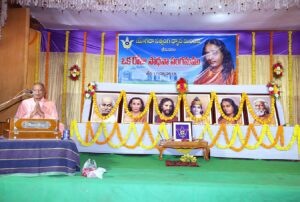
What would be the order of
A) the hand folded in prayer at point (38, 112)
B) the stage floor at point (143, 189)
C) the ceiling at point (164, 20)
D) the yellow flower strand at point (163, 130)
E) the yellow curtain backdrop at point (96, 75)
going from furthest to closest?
the yellow curtain backdrop at point (96, 75) < the ceiling at point (164, 20) < the yellow flower strand at point (163, 130) < the hand folded in prayer at point (38, 112) < the stage floor at point (143, 189)

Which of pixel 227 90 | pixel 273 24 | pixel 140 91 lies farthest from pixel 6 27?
pixel 273 24

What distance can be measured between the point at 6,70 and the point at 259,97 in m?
6.68

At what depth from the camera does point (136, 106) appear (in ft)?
23.2

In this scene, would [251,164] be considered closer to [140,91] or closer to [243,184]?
[243,184]

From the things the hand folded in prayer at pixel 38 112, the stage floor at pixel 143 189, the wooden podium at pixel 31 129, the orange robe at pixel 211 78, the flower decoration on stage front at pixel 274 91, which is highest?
the orange robe at pixel 211 78

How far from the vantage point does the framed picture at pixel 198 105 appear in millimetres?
6811

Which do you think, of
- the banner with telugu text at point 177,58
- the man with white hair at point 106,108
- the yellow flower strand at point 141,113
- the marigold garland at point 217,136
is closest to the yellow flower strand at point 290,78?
the banner with telugu text at point 177,58

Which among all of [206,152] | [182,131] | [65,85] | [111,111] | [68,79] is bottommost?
[206,152]

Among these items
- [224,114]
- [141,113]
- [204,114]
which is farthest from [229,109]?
[141,113]

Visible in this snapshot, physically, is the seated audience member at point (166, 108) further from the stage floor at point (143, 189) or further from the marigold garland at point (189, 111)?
the stage floor at point (143, 189)

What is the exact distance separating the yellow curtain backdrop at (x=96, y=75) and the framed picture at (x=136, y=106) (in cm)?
197

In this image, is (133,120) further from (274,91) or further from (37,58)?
(37,58)

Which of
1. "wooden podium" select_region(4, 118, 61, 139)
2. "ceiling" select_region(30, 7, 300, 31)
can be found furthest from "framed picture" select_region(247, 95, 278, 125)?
"wooden podium" select_region(4, 118, 61, 139)

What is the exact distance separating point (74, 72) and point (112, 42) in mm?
1623
